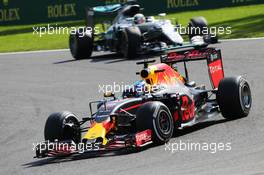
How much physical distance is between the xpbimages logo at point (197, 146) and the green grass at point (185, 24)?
1375 cm

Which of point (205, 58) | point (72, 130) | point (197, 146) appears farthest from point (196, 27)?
point (197, 146)

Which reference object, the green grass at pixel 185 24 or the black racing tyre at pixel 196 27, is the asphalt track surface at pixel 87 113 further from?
the green grass at pixel 185 24

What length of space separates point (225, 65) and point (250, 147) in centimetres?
904

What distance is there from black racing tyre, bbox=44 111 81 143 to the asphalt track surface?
421 millimetres

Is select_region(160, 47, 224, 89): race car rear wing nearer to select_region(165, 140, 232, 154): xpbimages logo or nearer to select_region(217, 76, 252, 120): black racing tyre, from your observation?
select_region(217, 76, 252, 120): black racing tyre

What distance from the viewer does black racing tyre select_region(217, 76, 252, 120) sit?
38.0ft

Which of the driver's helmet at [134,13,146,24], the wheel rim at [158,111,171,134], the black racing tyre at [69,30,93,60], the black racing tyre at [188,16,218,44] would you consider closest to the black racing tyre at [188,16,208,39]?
the black racing tyre at [188,16,218,44]

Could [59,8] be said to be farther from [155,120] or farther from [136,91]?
[155,120]

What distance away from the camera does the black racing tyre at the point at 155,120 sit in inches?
401

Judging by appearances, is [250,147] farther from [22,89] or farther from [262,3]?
[262,3]

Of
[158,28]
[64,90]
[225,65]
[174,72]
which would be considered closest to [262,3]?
[158,28]

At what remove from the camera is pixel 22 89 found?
18.5 m

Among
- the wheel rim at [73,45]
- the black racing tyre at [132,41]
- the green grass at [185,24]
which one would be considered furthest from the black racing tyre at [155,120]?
the green grass at [185,24]

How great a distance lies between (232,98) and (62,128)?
2.47m
